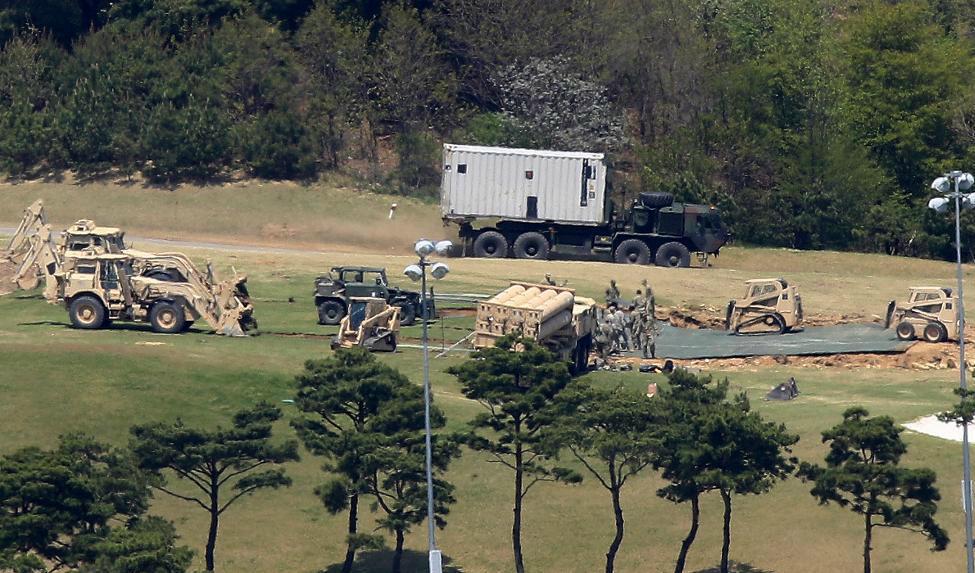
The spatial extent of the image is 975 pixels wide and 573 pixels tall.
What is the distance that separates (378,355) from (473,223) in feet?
84.1

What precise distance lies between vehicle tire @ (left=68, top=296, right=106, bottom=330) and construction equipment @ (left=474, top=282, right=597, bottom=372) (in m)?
11.3

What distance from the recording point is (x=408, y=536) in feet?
138

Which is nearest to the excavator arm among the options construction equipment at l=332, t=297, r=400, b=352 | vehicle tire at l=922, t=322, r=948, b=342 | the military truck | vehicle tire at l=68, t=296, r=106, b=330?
vehicle tire at l=68, t=296, r=106, b=330

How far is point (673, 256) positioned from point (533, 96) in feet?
58.4

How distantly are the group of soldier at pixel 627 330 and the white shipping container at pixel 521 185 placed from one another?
1556cm

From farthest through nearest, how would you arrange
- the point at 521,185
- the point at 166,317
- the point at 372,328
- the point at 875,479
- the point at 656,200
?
1. the point at 521,185
2. the point at 656,200
3. the point at 166,317
4. the point at 372,328
5. the point at 875,479

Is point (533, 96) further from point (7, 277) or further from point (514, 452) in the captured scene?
point (514, 452)

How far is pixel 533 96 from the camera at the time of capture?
88.9m

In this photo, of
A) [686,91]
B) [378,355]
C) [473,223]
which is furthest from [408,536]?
[686,91]

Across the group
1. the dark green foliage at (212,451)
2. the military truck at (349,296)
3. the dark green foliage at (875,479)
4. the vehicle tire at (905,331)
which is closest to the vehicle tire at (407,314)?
the military truck at (349,296)

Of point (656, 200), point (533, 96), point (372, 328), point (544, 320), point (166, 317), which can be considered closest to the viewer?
point (544, 320)

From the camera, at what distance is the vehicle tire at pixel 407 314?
58562mm

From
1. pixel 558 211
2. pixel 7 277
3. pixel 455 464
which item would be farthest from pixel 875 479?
pixel 558 211

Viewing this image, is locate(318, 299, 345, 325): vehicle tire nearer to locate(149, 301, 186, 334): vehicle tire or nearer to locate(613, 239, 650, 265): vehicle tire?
locate(149, 301, 186, 334): vehicle tire
